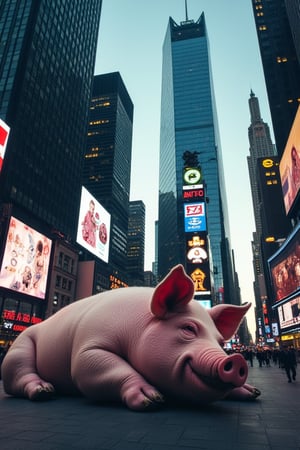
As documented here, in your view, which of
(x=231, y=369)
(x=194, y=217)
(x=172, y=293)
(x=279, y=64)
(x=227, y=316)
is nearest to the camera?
(x=231, y=369)

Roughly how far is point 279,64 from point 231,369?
333 feet

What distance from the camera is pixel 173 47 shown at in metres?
187

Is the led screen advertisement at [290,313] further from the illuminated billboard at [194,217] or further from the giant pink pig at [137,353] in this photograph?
the giant pink pig at [137,353]

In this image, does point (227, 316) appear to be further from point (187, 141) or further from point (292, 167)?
point (187, 141)

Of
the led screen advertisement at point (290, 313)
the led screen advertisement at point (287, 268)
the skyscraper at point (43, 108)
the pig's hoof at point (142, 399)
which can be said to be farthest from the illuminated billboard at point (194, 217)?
the skyscraper at point (43, 108)

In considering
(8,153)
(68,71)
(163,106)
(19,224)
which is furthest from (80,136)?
(163,106)

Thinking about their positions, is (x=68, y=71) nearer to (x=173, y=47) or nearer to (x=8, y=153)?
(x=8, y=153)

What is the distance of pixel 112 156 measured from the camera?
147m

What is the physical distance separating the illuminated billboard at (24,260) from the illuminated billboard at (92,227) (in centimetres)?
855

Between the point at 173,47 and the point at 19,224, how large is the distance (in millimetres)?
184096

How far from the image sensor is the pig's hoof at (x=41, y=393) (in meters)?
5.30

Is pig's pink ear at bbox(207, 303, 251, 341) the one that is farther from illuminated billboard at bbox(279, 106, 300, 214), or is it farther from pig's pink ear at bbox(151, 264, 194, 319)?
illuminated billboard at bbox(279, 106, 300, 214)

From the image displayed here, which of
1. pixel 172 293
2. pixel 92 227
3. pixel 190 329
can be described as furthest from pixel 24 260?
pixel 190 329

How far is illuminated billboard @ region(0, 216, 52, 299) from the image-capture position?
40125 mm
